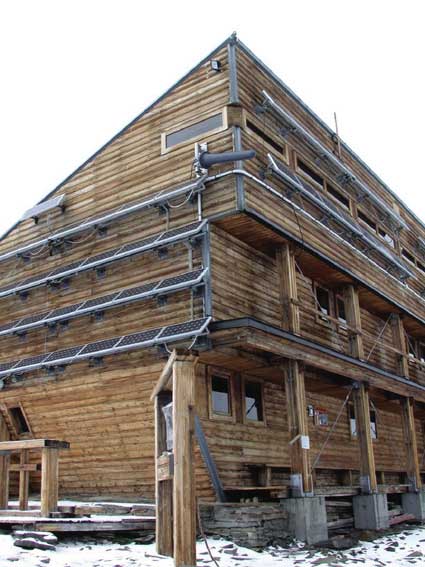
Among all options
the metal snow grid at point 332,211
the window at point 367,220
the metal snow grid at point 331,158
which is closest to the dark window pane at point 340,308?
the metal snow grid at point 332,211

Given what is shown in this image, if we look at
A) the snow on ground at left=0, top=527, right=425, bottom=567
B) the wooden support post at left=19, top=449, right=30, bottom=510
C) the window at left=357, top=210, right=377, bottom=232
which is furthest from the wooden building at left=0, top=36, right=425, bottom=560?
the wooden support post at left=19, top=449, right=30, bottom=510

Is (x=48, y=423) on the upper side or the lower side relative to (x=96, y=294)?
lower

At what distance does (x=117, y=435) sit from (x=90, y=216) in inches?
261

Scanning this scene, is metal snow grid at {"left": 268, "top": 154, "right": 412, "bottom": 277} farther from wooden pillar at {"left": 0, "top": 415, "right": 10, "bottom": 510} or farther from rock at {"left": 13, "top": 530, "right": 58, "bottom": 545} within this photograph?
rock at {"left": 13, "top": 530, "right": 58, "bottom": 545}

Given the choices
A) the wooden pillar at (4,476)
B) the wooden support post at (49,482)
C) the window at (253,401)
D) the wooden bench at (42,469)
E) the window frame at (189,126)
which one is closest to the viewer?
the wooden support post at (49,482)

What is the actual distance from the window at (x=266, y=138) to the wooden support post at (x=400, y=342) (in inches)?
300

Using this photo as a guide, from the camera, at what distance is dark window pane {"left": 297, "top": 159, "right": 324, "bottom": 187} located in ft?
65.6

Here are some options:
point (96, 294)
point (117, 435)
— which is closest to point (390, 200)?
point (96, 294)

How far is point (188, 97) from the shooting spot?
59.3 feet

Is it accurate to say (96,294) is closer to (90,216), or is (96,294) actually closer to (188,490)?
(90,216)

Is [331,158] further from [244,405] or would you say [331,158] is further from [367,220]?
[244,405]

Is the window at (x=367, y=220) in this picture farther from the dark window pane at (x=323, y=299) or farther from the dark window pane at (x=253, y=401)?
the dark window pane at (x=253, y=401)

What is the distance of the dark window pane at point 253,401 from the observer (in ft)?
53.6

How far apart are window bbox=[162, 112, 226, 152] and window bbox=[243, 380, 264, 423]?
263 inches
